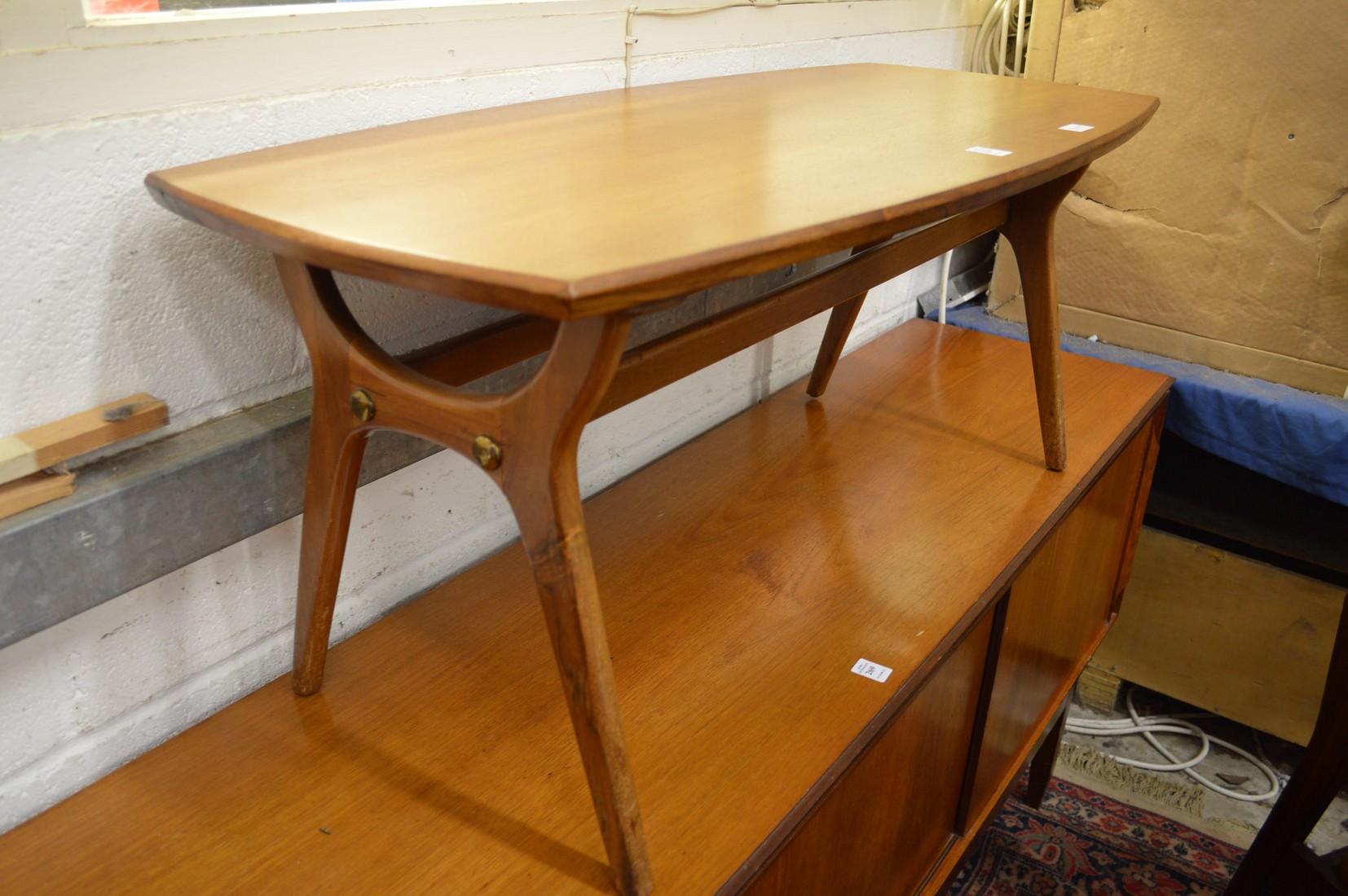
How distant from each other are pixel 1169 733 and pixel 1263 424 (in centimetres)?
73

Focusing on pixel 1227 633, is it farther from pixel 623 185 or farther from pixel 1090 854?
pixel 623 185

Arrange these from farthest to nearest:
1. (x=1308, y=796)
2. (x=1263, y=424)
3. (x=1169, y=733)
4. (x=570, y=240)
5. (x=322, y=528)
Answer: (x=1169, y=733)
(x=1263, y=424)
(x=1308, y=796)
(x=322, y=528)
(x=570, y=240)

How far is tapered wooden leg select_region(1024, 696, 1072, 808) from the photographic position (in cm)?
177

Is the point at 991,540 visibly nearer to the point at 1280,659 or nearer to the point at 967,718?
the point at 967,718

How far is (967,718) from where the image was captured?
126cm

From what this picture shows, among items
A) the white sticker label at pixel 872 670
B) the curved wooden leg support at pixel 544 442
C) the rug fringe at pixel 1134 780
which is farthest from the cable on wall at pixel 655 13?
the rug fringe at pixel 1134 780

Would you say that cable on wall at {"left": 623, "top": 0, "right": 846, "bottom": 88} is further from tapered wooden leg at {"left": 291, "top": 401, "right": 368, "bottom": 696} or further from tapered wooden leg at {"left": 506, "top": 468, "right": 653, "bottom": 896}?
tapered wooden leg at {"left": 506, "top": 468, "right": 653, "bottom": 896}

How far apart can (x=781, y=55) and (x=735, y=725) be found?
105 cm

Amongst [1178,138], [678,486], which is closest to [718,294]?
[678,486]

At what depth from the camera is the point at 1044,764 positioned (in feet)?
6.14

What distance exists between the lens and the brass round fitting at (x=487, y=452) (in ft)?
2.25

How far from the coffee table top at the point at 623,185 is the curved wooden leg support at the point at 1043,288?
117 millimetres

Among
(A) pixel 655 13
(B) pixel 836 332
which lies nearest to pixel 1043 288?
(B) pixel 836 332

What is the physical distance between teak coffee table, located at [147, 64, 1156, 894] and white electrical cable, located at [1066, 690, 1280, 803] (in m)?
1.37
